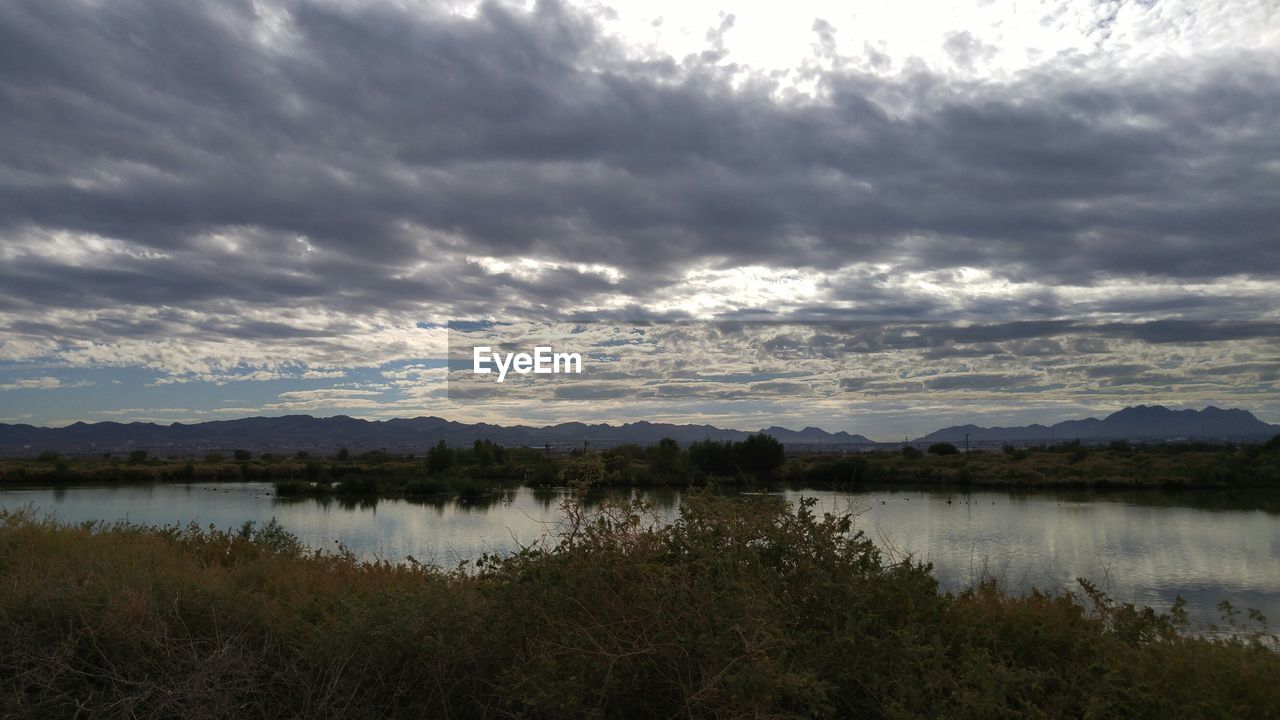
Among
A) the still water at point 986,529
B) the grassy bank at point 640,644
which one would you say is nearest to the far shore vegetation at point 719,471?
the still water at point 986,529

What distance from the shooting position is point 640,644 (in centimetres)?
468

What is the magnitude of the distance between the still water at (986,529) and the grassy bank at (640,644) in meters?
1.00

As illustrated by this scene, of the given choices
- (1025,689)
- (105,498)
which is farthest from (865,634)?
(105,498)

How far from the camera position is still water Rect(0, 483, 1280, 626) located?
49.1ft

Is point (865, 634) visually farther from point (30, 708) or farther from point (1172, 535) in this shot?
point (1172, 535)

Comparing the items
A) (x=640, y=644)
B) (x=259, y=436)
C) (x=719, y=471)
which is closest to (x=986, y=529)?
(x=719, y=471)

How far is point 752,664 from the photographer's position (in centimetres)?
406

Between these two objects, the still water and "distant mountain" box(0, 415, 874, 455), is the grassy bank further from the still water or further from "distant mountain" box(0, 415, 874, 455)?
"distant mountain" box(0, 415, 874, 455)

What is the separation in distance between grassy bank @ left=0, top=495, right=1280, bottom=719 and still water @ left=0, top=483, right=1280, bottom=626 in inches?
39.4

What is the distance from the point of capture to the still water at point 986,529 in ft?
49.1

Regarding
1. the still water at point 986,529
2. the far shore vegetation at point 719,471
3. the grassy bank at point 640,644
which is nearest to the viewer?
the grassy bank at point 640,644

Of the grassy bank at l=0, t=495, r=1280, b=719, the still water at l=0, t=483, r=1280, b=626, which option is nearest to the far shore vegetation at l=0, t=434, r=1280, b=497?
the still water at l=0, t=483, r=1280, b=626

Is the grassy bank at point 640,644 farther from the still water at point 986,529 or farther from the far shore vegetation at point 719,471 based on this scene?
the far shore vegetation at point 719,471

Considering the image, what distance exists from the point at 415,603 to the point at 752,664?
110 inches
